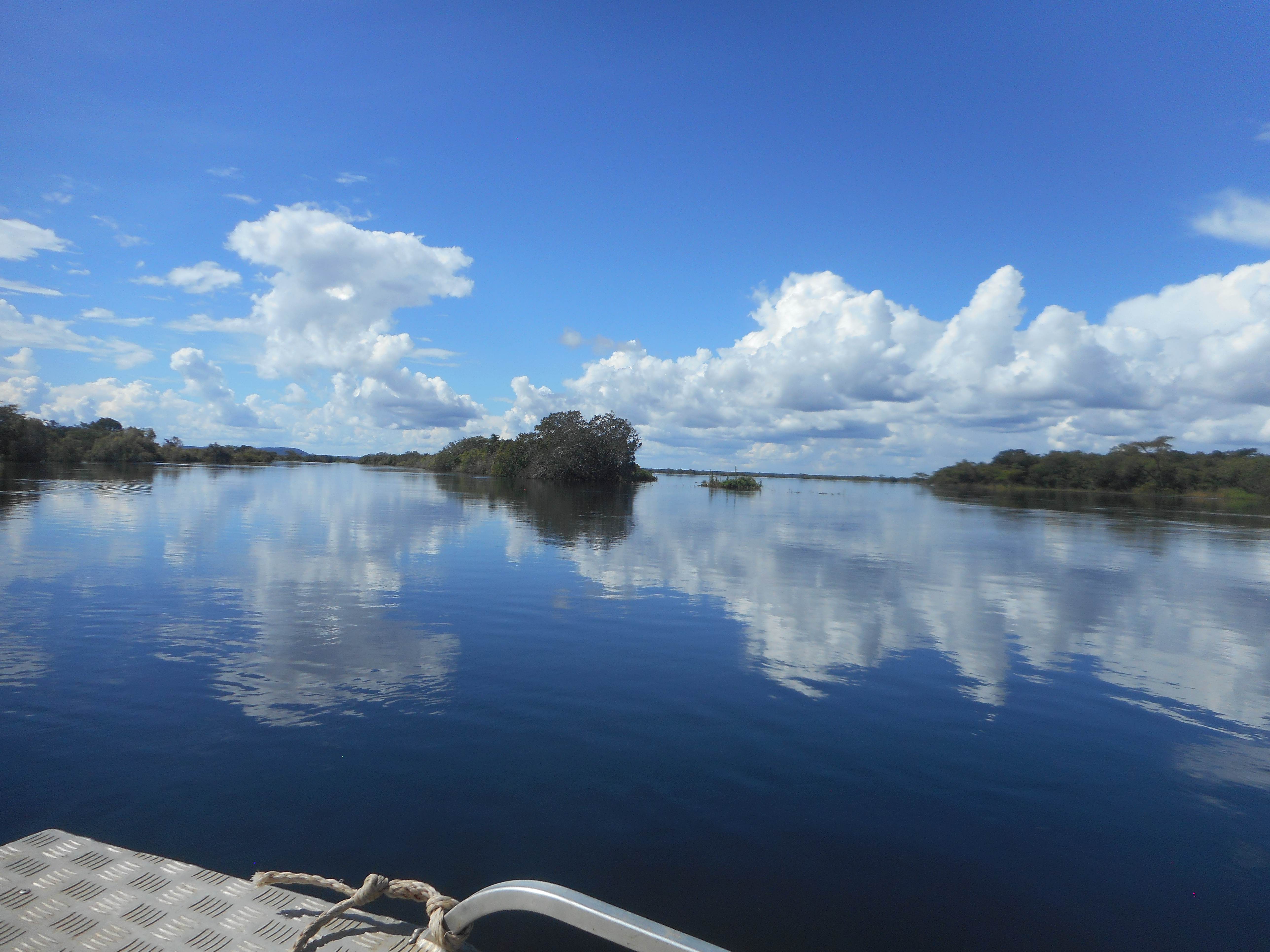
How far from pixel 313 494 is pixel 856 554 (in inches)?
1368

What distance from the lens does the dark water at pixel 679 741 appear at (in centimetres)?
448

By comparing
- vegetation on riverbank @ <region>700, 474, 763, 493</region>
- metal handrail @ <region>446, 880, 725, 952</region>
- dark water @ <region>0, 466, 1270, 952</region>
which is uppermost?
vegetation on riverbank @ <region>700, 474, 763, 493</region>

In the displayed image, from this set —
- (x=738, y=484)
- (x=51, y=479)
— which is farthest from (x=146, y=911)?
(x=738, y=484)

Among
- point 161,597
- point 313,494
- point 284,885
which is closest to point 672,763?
point 284,885

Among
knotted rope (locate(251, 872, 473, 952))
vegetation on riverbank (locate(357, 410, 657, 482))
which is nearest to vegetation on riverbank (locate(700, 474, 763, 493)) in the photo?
vegetation on riverbank (locate(357, 410, 657, 482))

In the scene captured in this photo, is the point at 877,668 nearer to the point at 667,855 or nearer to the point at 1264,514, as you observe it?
the point at 667,855

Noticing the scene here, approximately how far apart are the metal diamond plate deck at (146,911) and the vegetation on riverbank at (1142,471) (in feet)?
396

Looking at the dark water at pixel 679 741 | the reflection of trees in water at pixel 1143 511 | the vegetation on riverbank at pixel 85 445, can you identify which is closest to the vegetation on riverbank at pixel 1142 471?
the reflection of trees in water at pixel 1143 511

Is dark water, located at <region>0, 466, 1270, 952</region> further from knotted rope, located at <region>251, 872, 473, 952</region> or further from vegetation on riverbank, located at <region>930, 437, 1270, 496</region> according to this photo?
vegetation on riverbank, located at <region>930, 437, 1270, 496</region>

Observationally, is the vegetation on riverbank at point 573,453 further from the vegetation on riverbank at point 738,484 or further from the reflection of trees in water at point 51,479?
the reflection of trees in water at point 51,479

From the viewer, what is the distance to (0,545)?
54.8ft

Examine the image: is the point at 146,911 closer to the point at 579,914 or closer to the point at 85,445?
the point at 579,914

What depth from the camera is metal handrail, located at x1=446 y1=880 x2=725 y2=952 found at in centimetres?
208

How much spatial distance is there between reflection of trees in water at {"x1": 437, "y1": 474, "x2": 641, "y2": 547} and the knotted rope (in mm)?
18586
